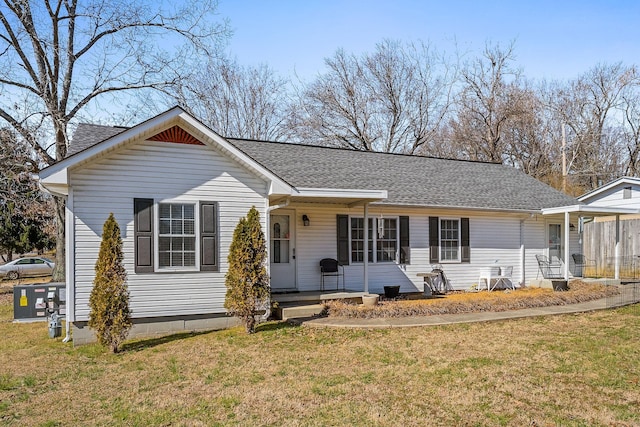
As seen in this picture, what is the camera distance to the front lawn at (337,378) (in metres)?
5.12

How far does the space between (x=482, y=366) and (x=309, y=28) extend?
11.4 metres

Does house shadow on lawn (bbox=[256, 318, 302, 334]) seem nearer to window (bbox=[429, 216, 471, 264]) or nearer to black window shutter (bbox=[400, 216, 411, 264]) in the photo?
black window shutter (bbox=[400, 216, 411, 264])

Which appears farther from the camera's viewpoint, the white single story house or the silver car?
the silver car

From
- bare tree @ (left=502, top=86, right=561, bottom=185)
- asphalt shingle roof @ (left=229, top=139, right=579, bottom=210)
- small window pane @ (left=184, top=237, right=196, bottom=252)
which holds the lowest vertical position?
small window pane @ (left=184, top=237, right=196, bottom=252)

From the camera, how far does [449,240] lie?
14133 mm

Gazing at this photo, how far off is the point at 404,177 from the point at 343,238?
382 cm

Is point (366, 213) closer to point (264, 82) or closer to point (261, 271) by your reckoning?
point (261, 271)

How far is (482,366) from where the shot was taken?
6.78 m

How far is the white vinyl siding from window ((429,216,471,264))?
5950 millimetres

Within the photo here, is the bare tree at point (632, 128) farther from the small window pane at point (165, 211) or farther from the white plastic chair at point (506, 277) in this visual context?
the small window pane at point (165, 211)

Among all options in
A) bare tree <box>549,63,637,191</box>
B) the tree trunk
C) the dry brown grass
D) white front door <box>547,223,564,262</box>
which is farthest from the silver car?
bare tree <box>549,63,637,191</box>

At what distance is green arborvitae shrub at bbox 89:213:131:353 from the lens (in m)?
7.87

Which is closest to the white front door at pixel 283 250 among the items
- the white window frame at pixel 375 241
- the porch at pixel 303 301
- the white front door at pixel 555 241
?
the porch at pixel 303 301

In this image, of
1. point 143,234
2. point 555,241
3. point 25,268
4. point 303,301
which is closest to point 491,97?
point 555,241
